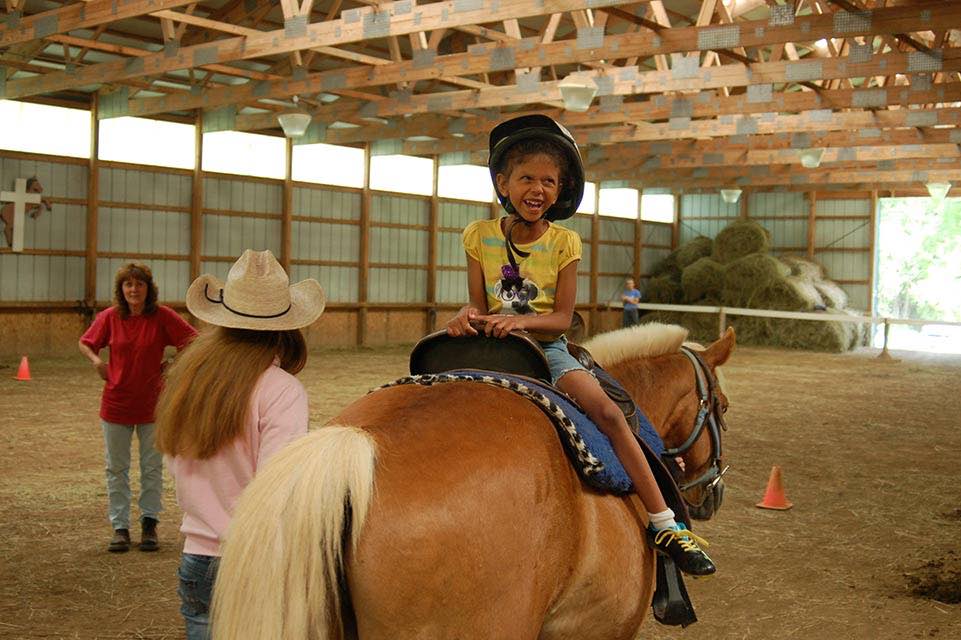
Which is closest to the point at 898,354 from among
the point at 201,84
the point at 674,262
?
the point at 674,262

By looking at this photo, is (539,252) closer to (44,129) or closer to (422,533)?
(422,533)

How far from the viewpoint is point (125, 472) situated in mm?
5660

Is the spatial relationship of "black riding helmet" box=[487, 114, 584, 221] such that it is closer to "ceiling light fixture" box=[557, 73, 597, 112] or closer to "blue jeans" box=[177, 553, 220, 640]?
"blue jeans" box=[177, 553, 220, 640]

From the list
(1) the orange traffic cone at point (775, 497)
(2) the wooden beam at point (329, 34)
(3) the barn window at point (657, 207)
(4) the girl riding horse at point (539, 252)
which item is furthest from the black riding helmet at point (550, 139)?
(3) the barn window at point (657, 207)

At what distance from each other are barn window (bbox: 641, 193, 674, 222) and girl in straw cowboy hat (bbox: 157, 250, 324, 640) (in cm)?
Answer: 2612

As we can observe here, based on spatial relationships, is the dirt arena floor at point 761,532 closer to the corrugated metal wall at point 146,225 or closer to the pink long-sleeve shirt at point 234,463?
the pink long-sleeve shirt at point 234,463

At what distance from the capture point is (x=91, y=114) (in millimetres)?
16438

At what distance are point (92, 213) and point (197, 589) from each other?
15426mm

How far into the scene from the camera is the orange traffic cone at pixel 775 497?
709 centimetres

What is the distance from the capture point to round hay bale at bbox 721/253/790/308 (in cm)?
2478

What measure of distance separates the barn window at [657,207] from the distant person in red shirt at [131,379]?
23.4 metres

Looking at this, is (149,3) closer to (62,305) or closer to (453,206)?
(62,305)

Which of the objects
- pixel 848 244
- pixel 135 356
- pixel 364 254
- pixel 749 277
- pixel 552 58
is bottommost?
pixel 135 356

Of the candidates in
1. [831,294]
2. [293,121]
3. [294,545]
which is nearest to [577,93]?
[293,121]
